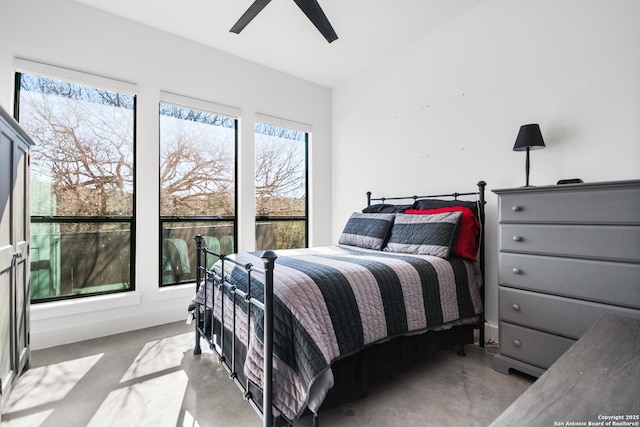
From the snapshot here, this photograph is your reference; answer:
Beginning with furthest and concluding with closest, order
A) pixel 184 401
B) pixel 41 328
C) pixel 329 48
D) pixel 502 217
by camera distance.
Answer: pixel 329 48 → pixel 41 328 → pixel 502 217 → pixel 184 401

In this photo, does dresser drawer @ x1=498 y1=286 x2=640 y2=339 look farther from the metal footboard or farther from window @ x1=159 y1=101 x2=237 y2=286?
window @ x1=159 y1=101 x2=237 y2=286

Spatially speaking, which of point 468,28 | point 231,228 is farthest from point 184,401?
point 468,28

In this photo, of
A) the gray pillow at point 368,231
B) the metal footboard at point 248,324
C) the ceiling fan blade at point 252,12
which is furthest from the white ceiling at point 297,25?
the metal footboard at point 248,324

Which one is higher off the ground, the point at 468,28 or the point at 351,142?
the point at 468,28

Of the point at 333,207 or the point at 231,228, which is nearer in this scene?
the point at 231,228

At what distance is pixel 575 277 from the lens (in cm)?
167

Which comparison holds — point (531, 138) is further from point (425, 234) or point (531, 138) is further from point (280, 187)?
point (280, 187)

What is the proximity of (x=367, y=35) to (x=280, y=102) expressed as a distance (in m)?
1.28

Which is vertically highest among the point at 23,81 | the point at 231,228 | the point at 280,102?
the point at 280,102

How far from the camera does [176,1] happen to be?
256 centimetres

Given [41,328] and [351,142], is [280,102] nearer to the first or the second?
[351,142]

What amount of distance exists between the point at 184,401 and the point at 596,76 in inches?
127

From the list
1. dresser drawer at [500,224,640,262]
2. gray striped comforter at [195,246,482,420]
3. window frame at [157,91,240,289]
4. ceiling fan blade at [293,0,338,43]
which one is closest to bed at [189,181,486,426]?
gray striped comforter at [195,246,482,420]

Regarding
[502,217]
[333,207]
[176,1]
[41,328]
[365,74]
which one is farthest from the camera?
[333,207]
